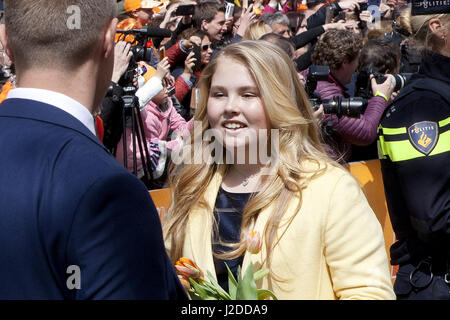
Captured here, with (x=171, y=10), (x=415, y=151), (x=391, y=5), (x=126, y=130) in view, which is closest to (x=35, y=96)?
(x=415, y=151)

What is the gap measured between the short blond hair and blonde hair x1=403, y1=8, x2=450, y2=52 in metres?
2.09

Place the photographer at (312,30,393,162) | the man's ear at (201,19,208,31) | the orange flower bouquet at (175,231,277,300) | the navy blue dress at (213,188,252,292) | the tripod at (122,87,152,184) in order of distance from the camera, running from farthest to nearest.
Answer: the man's ear at (201,19,208,31), the photographer at (312,30,393,162), the tripod at (122,87,152,184), the navy blue dress at (213,188,252,292), the orange flower bouquet at (175,231,277,300)

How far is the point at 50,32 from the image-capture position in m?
1.28

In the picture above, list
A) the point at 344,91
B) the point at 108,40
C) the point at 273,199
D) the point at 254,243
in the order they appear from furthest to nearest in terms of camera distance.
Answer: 1. the point at 344,91
2. the point at 273,199
3. the point at 254,243
4. the point at 108,40

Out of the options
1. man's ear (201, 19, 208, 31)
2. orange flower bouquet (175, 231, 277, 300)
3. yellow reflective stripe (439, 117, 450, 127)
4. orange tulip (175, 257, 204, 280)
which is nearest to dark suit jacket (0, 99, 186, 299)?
orange flower bouquet (175, 231, 277, 300)

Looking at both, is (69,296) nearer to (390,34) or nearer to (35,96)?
(35,96)

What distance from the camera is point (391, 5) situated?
924cm

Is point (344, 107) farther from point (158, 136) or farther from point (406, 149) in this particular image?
point (158, 136)

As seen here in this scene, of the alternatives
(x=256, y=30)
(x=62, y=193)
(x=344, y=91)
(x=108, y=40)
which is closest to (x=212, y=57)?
(x=108, y=40)

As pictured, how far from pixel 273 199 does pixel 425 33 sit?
1.34 m

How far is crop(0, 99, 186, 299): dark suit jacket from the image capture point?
1.12 meters

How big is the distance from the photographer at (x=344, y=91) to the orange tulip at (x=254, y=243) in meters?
1.93

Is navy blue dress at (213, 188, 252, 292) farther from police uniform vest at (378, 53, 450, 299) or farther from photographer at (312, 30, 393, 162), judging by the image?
photographer at (312, 30, 393, 162)

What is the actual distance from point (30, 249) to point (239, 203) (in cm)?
134
